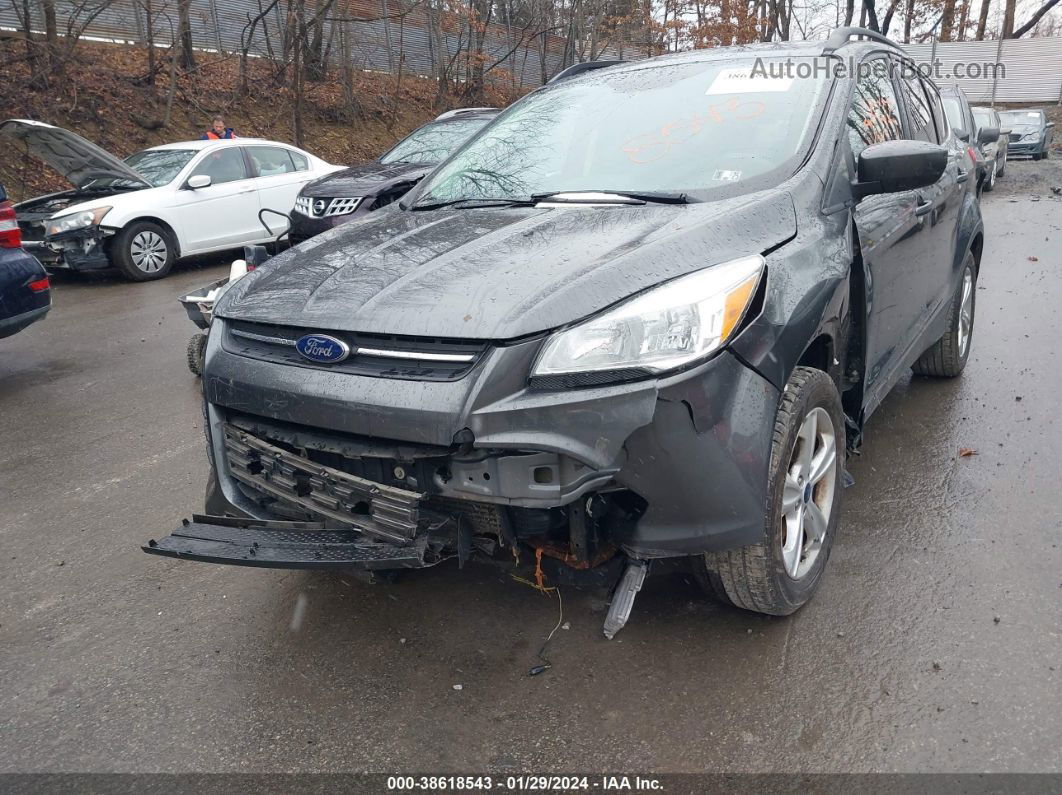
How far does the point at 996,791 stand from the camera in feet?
6.84

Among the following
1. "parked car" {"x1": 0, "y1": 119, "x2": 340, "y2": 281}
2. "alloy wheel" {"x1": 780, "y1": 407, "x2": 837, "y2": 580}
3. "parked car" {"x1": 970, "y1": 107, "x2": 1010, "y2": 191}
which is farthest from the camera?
"parked car" {"x1": 970, "y1": 107, "x2": 1010, "y2": 191}

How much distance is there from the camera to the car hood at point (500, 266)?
2.27 meters

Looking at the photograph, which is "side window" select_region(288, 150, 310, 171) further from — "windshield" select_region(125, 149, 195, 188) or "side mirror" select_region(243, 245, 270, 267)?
"side mirror" select_region(243, 245, 270, 267)

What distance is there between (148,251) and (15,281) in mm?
4523

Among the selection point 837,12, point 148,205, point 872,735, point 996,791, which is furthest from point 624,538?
point 837,12

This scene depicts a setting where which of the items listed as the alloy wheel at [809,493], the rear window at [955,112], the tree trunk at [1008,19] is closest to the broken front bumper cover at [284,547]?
the alloy wheel at [809,493]

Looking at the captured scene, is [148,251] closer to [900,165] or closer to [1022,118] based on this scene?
[900,165]

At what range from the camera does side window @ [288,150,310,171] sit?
11.7 m

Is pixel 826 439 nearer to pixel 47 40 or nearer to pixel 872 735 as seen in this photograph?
pixel 872 735

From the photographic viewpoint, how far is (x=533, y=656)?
268 centimetres

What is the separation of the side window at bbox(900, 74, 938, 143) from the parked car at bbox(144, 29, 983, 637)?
1.07 m

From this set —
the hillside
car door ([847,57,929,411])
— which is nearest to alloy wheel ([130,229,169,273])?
the hillside

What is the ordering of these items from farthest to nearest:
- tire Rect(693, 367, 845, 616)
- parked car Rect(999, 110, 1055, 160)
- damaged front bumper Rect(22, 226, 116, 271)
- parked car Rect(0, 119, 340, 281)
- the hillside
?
parked car Rect(999, 110, 1055, 160) < the hillside < damaged front bumper Rect(22, 226, 116, 271) < parked car Rect(0, 119, 340, 281) < tire Rect(693, 367, 845, 616)

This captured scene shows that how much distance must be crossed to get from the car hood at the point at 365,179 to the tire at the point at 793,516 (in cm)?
654
